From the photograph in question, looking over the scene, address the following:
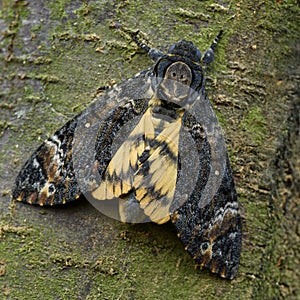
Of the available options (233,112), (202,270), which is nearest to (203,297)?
(202,270)

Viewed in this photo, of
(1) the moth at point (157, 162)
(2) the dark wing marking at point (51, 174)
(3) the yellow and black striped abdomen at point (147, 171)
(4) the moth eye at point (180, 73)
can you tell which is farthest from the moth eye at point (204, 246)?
(4) the moth eye at point (180, 73)

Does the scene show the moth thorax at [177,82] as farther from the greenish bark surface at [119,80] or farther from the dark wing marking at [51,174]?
the dark wing marking at [51,174]

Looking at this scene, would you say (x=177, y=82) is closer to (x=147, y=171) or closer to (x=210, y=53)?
(x=210, y=53)

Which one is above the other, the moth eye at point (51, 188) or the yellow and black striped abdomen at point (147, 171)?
the yellow and black striped abdomen at point (147, 171)

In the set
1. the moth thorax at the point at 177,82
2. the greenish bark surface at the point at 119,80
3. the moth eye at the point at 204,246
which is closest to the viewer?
the greenish bark surface at the point at 119,80

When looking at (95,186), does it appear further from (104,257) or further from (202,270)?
(202,270)

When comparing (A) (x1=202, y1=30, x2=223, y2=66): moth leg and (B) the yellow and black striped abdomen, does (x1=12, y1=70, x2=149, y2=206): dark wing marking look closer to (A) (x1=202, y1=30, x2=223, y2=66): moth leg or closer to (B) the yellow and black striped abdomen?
(B) the yellow and black striped abdomen

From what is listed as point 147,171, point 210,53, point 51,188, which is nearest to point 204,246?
point 147,171
